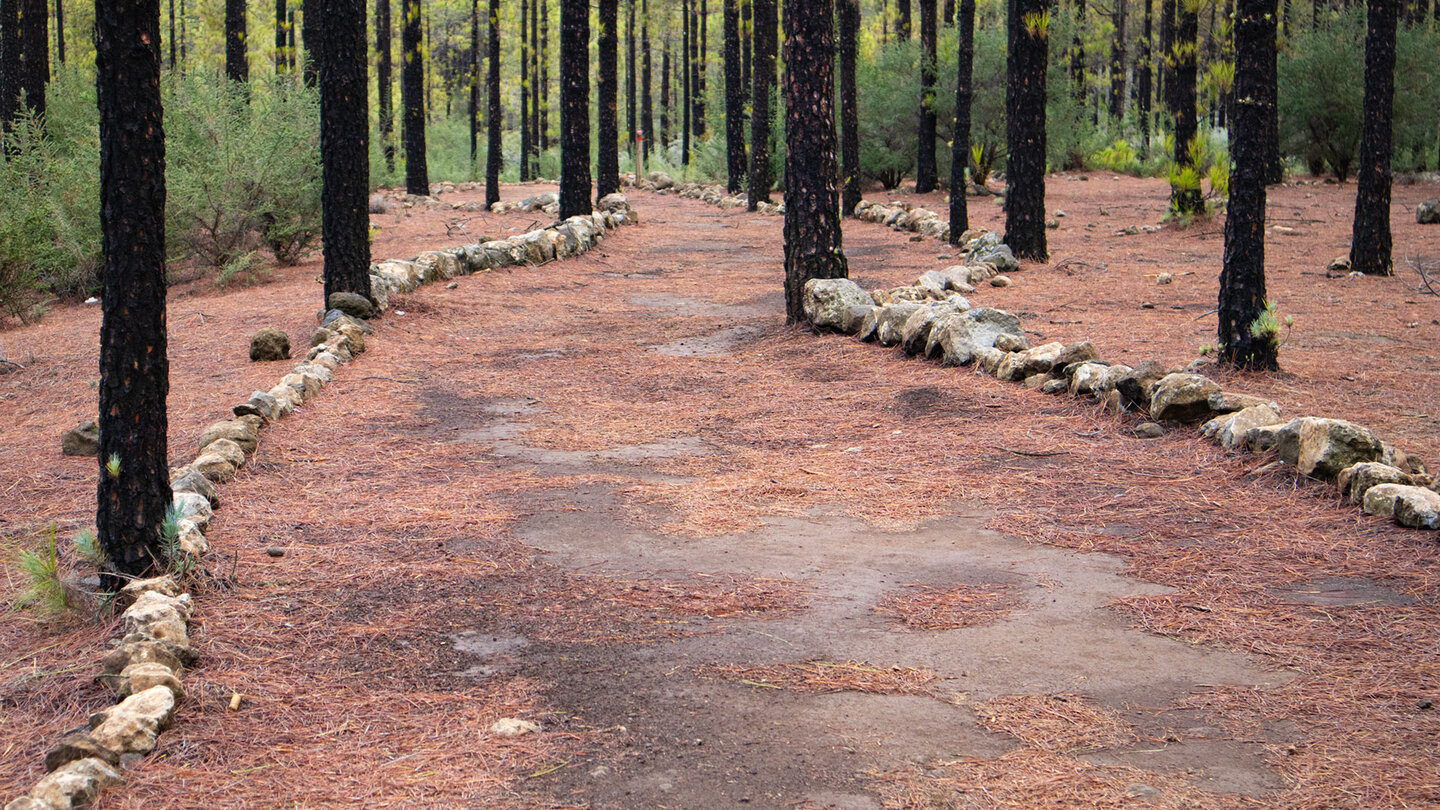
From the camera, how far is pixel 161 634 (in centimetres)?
361

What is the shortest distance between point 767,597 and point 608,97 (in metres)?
18.8

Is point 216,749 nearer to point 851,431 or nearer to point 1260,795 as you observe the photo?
point 1260,795

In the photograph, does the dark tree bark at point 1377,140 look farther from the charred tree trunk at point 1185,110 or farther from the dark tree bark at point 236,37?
the dark tree bark at point 236,37

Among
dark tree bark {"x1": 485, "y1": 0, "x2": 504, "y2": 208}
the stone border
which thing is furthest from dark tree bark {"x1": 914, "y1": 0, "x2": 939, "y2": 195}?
the stone border

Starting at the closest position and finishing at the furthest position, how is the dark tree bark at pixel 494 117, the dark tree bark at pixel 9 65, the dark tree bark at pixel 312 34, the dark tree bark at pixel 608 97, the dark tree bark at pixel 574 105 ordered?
1. the dark tree bark at pixel 9 65
2. the dark tree bark at pixel 574 105
3. the dark tree bark at pixel 312 34
4. the dark tree bark at pixel 608 97
5. the dark tree bark at pixel 494 117

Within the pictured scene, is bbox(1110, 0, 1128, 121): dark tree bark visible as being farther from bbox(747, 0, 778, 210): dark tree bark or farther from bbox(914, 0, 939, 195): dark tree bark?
bbox(747, 0, 778, 210): dark tree bark

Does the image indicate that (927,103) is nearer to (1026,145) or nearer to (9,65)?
(1026,145)

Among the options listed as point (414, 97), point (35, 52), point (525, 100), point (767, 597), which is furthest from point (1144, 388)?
point (525, 100)

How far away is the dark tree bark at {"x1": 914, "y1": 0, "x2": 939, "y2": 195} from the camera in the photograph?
22828 millimetres

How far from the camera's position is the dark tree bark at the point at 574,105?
56.1 feet

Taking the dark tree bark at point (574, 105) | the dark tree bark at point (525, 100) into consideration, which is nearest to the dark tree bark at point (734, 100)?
the dark tree bark at point (525, 100)

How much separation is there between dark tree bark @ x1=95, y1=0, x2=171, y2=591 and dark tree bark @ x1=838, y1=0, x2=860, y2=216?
16517mm

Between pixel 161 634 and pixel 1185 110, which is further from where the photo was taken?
pixel 1185 110

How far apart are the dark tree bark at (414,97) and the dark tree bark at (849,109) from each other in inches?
354
